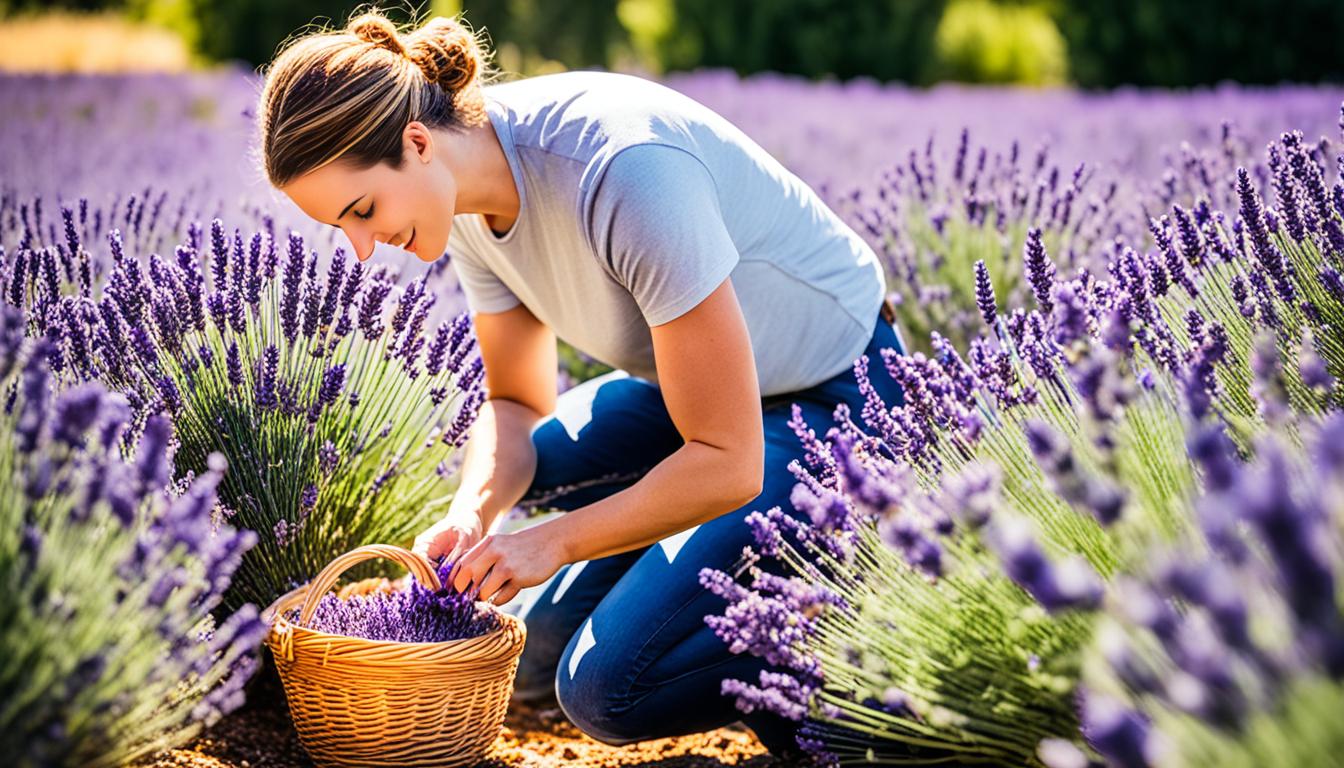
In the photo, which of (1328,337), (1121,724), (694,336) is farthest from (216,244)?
(1328,337)

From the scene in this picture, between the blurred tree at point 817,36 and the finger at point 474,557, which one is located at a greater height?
the blurred tree at point 817,36

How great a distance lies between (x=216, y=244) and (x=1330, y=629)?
1642 millimetres

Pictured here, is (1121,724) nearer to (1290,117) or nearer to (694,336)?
(694,336)

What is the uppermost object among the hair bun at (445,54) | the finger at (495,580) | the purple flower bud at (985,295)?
the hair bun at (445,54)

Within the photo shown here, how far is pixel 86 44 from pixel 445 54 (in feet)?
50.1

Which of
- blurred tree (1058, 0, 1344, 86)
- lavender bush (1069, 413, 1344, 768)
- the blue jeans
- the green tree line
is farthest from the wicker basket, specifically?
blurred tree (1058, 0, 1344, 86)

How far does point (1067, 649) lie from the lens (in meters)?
1.32

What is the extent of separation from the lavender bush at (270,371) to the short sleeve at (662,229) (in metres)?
0.42

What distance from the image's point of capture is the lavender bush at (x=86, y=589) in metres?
1.12


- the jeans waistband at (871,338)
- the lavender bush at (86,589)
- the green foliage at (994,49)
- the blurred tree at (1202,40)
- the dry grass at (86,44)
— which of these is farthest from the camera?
the dry grass at (86,44)

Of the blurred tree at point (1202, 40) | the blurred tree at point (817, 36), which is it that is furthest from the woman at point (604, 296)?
the blurred tree at point (817, 36)

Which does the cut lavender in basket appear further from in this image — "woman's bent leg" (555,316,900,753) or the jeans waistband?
the jeans waistband

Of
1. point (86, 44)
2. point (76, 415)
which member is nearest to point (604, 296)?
point (76, 415)

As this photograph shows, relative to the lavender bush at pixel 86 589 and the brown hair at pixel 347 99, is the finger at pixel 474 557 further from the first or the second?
the brown hair at pixel 347 99
